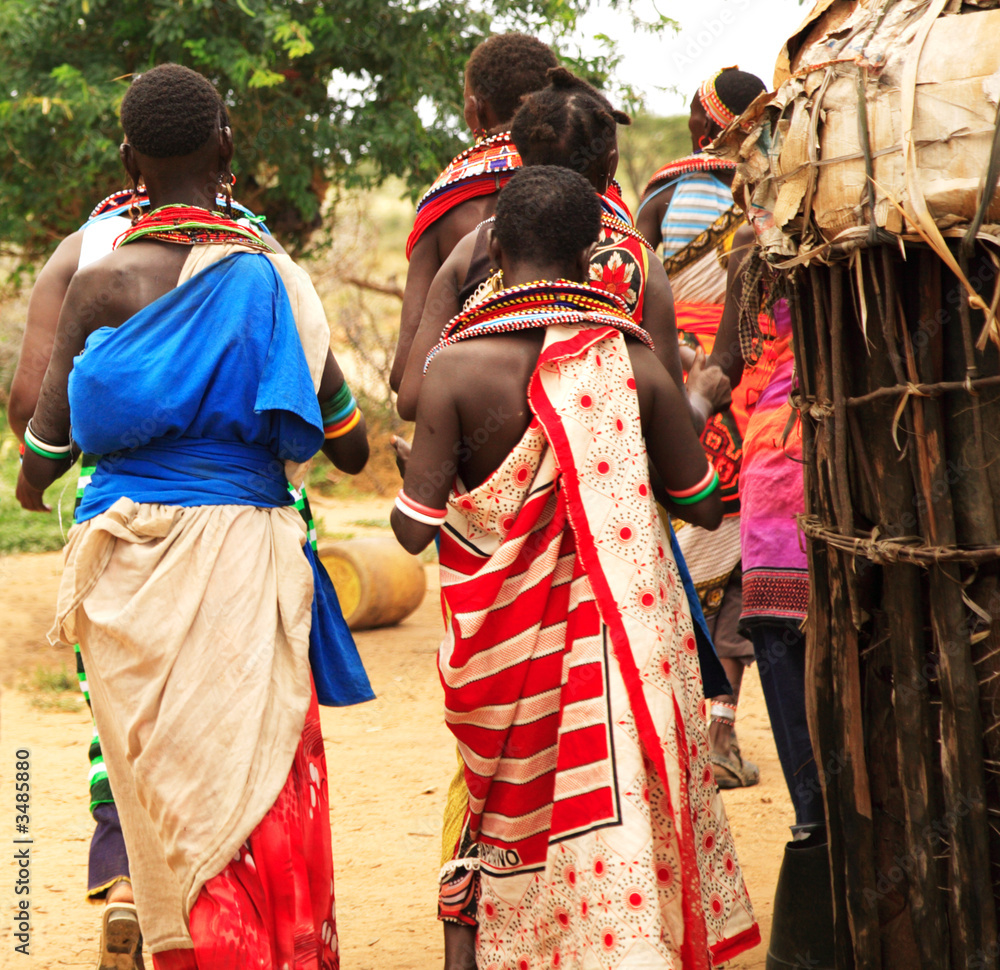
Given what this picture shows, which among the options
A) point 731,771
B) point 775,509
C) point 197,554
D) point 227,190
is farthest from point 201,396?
point 731,771

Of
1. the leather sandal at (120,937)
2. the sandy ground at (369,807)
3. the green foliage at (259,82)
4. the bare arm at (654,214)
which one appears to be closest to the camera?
the leather sandal at (120,937)

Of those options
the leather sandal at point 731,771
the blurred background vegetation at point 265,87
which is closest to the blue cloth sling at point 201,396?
the leather sandal at point 731,771

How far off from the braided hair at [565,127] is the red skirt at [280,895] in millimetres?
1431

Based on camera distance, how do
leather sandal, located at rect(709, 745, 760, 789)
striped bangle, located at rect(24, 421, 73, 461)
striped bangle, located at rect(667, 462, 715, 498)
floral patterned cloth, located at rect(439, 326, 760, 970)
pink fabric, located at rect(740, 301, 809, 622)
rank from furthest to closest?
leather sandal, located at rect(709, 745, 760, 789), pink fabric, located at rect(740, 301, 809, 622), striped bangle, located at rect(24, 421, 73, 461), striped bangle, located at rect(667, 462, 715, 498), floral patterned cloth, located at rect(439, 326, 760, 970)

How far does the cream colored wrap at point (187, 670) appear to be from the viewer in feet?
8.32

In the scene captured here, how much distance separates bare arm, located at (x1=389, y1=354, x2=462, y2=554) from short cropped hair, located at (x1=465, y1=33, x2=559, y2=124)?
1.25 metres

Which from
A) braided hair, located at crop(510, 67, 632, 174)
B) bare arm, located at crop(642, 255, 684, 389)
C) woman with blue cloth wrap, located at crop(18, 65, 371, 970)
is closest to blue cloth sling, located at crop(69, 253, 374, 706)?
woman with blue cloth wrap, located at crop(18, 65, 371, 970)

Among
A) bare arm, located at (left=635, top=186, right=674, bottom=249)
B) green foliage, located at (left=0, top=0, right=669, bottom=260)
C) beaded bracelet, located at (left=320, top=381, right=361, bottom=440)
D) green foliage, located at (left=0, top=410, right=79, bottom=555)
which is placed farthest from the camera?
green foliage, located at (left=0, top=410, right=79, bottom=555)

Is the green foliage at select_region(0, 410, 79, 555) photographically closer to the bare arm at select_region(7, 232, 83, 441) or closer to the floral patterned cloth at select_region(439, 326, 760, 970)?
the bare arm at select_region(7, 232, 83, 441)

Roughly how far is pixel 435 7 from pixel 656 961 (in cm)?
559

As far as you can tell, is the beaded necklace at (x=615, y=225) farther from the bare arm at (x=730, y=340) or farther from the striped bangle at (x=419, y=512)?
the striped bangle at (x=419, y=512)

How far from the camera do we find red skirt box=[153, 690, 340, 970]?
2.51 metres

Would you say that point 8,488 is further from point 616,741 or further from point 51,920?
point 616,741

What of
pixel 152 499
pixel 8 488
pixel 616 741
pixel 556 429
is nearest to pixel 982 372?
pixel 556 429
